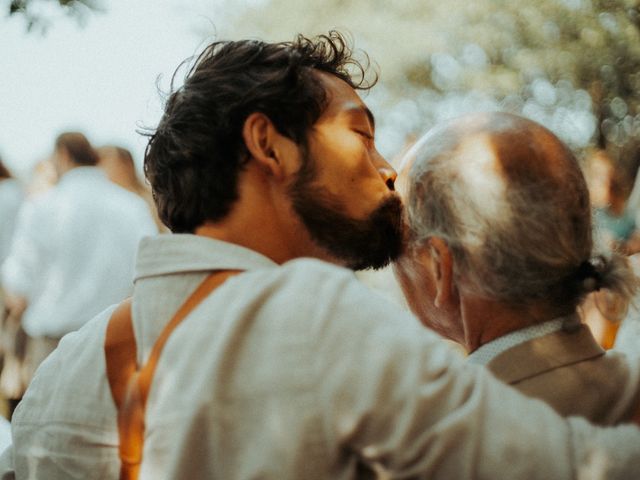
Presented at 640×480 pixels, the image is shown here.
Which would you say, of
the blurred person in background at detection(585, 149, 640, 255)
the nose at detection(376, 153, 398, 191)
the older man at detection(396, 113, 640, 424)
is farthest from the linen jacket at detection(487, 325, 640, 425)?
the blurred person in background at detection(585, 149, 640, 255)

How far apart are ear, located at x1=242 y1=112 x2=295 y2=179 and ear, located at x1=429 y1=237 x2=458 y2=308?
0.39 m

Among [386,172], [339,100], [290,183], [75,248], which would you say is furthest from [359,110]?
[75,248]

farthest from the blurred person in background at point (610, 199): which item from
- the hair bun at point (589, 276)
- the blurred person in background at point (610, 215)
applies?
the hair bun at point (589, 276)

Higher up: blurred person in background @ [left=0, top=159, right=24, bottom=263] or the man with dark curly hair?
the man with dark curly hair

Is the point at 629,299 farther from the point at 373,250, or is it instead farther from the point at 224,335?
the point at 224,335

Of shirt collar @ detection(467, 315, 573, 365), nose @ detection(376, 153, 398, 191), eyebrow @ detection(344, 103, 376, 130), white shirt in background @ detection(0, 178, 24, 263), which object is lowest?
white shirt in background @ detection(0, 178, 24, 263)

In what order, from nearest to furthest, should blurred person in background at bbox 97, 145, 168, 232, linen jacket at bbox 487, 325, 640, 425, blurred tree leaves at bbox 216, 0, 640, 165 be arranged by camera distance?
linen jacket at bbox 487, 325, 640, 425 → blurred person in background at bbox 97, 145, 168, 232 → blurred tree leaves at bbox 216, 0, 640, 165

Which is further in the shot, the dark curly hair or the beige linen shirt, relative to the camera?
the dark curly hair

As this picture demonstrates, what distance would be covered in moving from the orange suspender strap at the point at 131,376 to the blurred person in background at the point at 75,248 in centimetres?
323

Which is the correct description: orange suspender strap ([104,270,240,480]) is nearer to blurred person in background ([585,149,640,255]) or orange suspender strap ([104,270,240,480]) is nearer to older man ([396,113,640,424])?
older man ([396,113,640,424])

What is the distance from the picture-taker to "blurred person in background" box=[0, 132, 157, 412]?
486 cm

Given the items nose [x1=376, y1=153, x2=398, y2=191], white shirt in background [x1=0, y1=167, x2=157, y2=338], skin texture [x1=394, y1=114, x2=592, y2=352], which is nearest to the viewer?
skin texture [x1=394, y1=114, x2=592, y2=352]

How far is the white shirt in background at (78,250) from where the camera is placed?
4852mm

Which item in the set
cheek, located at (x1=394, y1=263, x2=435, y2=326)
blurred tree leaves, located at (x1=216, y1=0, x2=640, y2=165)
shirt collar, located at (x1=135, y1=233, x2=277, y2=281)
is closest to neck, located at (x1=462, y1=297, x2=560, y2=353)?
cheek, located at (x1=394, y1=263, x2=435, y2=326)
